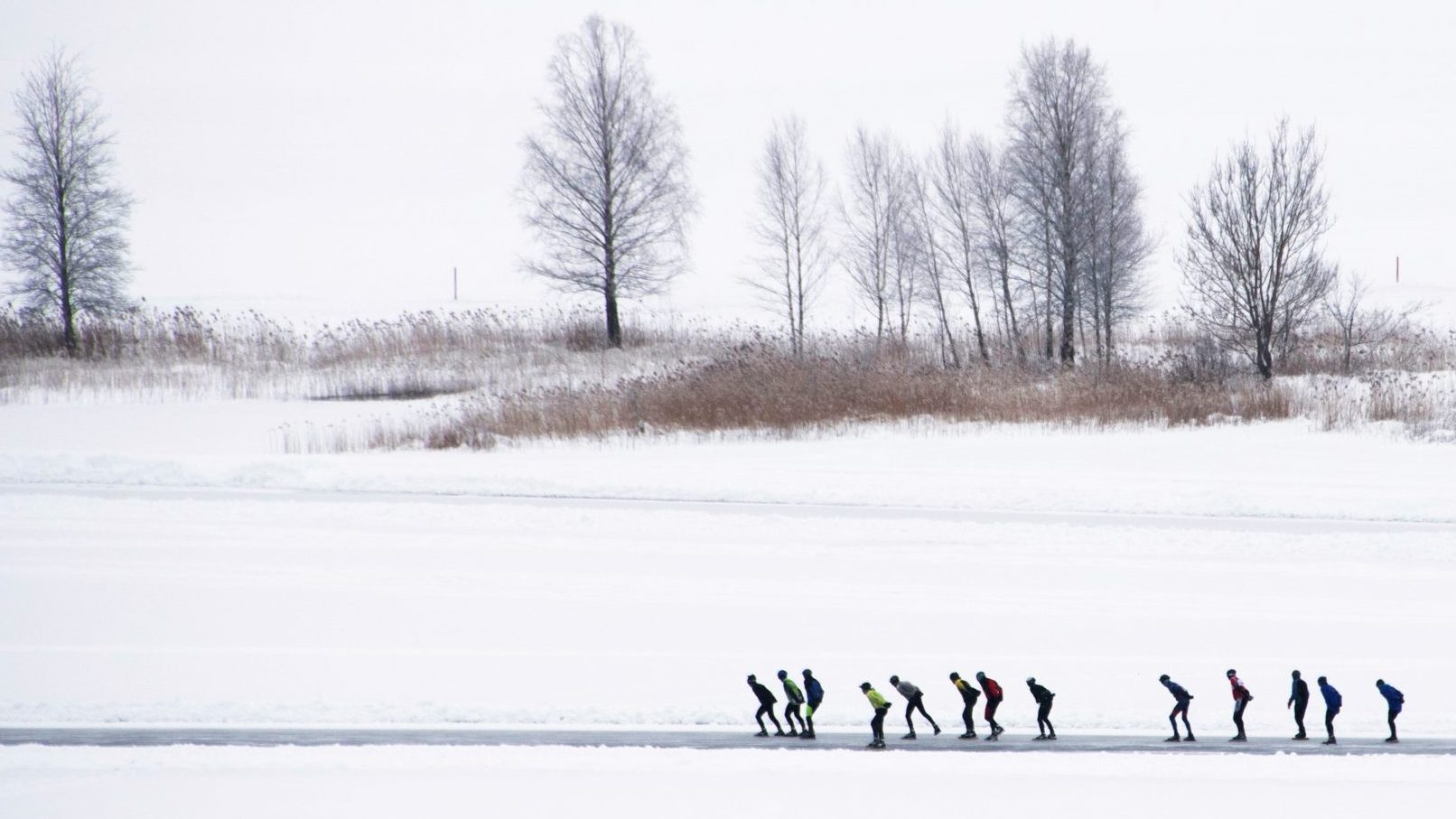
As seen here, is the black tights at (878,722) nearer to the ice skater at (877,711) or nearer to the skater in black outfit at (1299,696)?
the ice skater at (877,711)

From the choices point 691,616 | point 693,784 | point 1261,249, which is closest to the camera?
point 693,784

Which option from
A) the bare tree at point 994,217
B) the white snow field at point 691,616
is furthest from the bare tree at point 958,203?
the white snow field at point 691,616

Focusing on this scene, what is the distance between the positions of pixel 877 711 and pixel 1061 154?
98.4ft

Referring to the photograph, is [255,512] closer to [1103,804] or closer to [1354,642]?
[1103,804]

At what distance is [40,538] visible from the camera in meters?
11.2

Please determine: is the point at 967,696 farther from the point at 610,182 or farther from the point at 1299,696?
the point at 610,182

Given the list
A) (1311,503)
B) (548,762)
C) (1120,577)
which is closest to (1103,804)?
(548,762)

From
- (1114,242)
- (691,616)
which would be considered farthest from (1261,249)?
(691,616)

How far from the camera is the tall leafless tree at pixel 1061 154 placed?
31891 mm

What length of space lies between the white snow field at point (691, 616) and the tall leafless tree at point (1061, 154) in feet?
54.8

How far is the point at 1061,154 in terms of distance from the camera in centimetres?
3222

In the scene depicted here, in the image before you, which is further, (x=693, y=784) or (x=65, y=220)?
(x=65, y=220)

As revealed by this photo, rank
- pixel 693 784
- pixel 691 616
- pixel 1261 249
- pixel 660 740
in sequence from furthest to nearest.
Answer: pixel 1261 249 < pixel 691 616 < pixel 660 740 < pixel 693 784

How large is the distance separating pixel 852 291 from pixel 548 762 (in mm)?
51538
